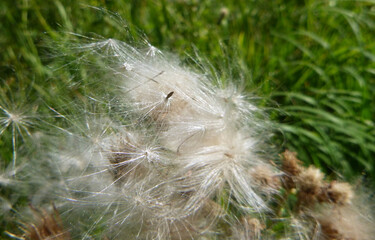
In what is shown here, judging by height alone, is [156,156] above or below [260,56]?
above

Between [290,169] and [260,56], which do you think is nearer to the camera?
[290,169]

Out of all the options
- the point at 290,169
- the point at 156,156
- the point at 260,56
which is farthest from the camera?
the point at 260,56

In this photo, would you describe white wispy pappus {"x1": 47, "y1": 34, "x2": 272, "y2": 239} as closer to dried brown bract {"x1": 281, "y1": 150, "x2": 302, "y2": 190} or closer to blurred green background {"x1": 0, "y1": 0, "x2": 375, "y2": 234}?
dried brown bract {"x1": 281, "y1": 150, "x2": 302, "y2": 190}

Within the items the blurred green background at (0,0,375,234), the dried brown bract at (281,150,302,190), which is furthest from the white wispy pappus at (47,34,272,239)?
the blurred green background at (0,0,375,234)

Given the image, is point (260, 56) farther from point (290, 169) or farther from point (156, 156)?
point (156, 156)

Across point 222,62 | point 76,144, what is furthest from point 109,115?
point 222,62

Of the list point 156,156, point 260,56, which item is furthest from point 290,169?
point 260,56

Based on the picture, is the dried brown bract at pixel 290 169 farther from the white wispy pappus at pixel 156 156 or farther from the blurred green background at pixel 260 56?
the blurred green background at pixel 260 56
